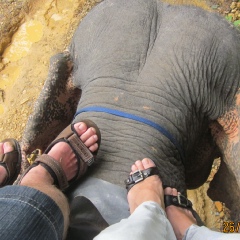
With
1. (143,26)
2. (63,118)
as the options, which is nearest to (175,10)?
(143,26)

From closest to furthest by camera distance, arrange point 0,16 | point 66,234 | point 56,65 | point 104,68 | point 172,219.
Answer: point 66,234
point 172,219
point 104,68
point 56,65
point 0,16

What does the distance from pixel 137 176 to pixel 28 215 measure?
533 mm

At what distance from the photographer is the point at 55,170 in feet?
5.68

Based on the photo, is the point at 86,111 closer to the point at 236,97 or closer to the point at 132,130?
the point at 132,130

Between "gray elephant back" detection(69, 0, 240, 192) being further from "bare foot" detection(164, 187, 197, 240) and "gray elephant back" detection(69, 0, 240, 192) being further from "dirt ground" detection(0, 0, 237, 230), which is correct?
"dirt ground" detection(0, 0, 237, 230)

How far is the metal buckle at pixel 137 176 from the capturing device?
1699 millimetres

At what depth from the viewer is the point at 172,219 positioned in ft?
5.30

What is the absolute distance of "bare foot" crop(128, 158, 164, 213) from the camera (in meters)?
1.60

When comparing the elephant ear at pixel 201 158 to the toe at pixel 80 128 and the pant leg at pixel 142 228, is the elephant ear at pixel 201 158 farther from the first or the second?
the pant leg at pixel 142 228

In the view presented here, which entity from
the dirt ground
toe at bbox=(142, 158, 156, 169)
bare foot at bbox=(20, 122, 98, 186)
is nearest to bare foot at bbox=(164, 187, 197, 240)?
toe at bbox=(142, 158, 156, 169)

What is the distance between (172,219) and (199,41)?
28.3 inches

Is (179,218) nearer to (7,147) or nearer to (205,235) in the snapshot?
(205,235)
